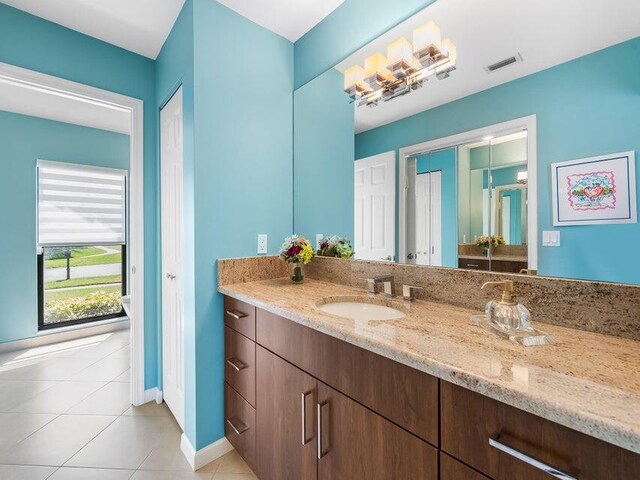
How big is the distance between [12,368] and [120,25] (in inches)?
120

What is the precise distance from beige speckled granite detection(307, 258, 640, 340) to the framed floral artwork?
0.20 metres

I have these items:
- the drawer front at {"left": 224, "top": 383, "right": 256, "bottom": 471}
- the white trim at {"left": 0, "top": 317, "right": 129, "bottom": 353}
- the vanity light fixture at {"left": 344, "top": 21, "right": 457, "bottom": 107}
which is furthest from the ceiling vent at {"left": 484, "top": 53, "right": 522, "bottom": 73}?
the white trim at {"left": 0, "top": 317, "right": 129, "bottom": 353}

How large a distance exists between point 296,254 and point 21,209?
3.36m

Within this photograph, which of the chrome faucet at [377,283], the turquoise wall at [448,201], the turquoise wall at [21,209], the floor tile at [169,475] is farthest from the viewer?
the turquoise wall at [21,209]

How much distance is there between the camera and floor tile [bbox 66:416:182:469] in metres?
1.56

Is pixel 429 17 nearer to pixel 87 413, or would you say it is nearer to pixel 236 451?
pixel 236 451

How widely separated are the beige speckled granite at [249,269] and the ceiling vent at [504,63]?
56.6 inches

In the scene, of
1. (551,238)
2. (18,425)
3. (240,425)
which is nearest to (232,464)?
(240,425)

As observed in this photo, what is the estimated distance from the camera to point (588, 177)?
868 mm

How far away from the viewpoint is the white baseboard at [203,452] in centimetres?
152

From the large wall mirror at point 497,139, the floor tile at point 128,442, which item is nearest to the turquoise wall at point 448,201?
the large wall mirror at point 497,139

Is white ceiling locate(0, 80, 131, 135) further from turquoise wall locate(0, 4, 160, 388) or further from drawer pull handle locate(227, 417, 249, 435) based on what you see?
drawer pull handle locate(227, 417, 249, 435)

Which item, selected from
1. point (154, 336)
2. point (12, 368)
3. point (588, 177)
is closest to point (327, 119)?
point (588, 177)

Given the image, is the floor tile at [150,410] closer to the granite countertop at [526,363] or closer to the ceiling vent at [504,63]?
the granite countertop at [526,363]
